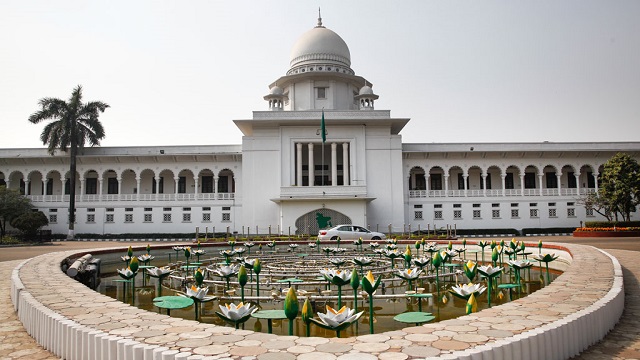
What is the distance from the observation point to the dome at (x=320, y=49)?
119 ft

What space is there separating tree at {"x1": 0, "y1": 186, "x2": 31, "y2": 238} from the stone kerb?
3050 centimetres

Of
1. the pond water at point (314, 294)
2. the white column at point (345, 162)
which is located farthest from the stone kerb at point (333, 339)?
the white column at point (345, 162)

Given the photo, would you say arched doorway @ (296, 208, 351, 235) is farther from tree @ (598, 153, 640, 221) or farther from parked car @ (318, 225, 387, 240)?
tree @ (598, 153, 640, 221)

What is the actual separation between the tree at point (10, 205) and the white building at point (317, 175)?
8.47 feet

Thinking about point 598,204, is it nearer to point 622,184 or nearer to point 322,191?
point 622,184

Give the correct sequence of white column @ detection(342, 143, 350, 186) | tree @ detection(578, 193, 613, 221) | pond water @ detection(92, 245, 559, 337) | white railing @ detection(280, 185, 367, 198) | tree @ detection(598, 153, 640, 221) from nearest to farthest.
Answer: pond water @ detection(92, 245, 559, 337)
tree @ detection(598, 153, 640, 221)
white railing @ detection(280, 185, 367, 198)
tree @ detection(578, 193, 613, 221)
white column @ detection(342, 143, 350, 186)

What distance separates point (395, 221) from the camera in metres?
31.5

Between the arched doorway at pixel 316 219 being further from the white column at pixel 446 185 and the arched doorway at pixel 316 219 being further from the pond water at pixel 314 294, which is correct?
the pond water at pixel 314 294

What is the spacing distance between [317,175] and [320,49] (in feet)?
33.4

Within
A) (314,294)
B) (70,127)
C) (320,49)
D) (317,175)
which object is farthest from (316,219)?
(314,294)

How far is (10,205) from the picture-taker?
31.2 m

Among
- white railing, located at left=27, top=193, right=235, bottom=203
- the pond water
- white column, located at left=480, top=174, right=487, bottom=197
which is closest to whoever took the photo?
the pond water

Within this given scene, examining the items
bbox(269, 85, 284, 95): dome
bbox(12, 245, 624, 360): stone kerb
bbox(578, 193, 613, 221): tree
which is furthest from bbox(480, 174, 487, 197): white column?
bbox(12, 245, 624, 360): stone kerb

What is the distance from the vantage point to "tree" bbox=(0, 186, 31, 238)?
102 ft
